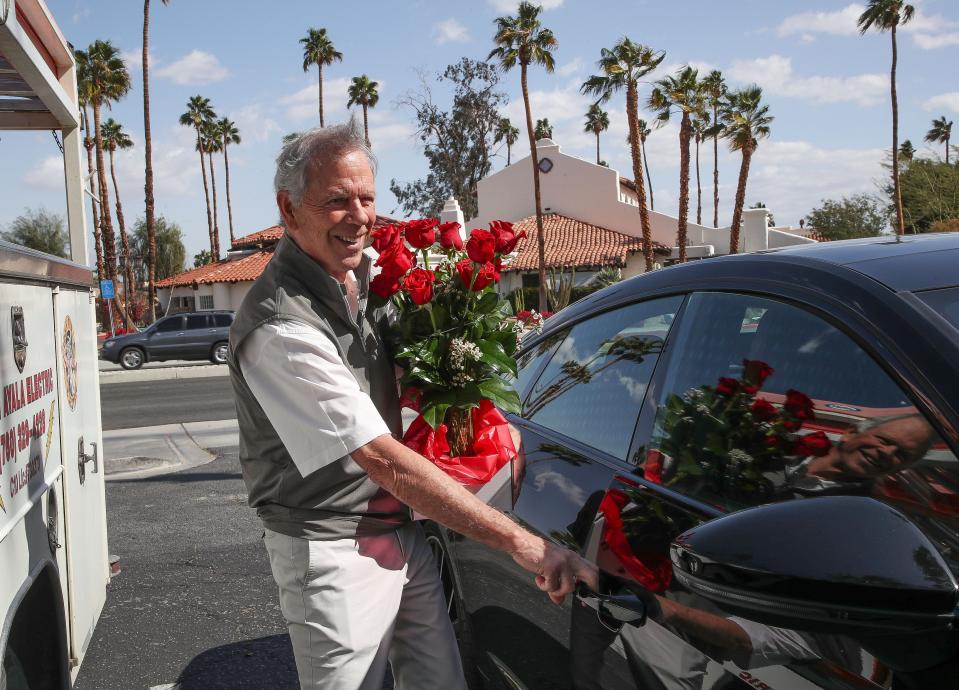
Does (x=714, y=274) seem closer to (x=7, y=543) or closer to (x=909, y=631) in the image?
(x=909, y=631)

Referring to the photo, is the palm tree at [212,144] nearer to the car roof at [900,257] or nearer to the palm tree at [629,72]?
the palm tree at [629,72]

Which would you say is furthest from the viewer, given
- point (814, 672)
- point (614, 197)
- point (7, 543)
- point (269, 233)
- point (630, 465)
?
point (269, 233)

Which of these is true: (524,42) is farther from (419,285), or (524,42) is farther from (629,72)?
(419,285)

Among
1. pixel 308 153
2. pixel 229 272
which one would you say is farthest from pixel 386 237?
pixel 229 272

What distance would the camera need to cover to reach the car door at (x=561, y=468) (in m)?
2.05

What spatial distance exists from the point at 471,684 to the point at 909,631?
72.1 inches

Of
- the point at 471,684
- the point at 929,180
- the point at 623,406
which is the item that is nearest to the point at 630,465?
the point at 623,406

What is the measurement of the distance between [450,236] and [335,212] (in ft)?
1.14

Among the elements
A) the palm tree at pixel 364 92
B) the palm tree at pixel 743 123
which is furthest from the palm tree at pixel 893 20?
the palm tree at pixel 364 92

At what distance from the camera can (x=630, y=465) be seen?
6.56 feet

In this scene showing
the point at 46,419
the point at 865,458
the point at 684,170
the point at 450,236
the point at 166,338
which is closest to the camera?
the point at 865,458

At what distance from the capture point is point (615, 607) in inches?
68.0

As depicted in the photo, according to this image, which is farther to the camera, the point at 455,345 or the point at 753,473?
the point at 455,345

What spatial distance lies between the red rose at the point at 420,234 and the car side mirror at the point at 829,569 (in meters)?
1.30
